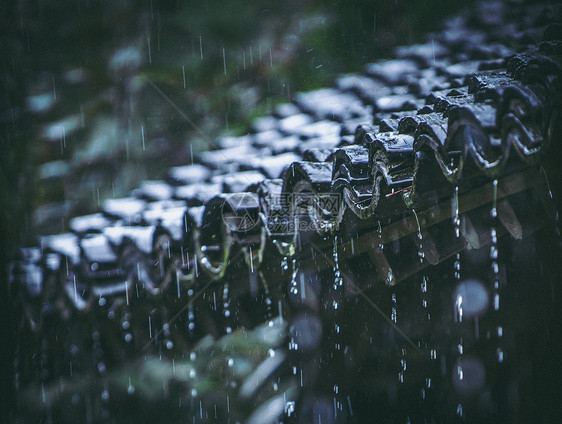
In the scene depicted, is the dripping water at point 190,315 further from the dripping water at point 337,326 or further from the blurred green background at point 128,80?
the blurred green background at point 128,80

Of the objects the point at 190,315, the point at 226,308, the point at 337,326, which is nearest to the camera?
the point at 337,326

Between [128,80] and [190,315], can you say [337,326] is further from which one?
[128,80]

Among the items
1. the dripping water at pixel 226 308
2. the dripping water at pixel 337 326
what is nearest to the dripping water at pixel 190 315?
the dripping water at pixel 226 308

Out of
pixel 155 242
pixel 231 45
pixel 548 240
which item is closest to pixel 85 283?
pixel 155 242

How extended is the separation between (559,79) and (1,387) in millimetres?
2287

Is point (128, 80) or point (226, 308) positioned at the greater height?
point (128, 80)

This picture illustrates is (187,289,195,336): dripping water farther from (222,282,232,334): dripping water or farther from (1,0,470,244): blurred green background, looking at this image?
(1,0,470,244): blurred green background

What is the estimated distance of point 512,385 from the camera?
9.02 ft

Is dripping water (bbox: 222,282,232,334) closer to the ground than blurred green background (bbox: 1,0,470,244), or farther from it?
closer to the ground

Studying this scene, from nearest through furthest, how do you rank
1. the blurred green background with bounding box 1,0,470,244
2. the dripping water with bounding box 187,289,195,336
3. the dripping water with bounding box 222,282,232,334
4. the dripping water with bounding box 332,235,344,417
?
the dripping water with bounding box 332,235,344,417 → the dripping water with bounding box 222,282,232,334 → the dripping water with bounding box 187,289,195,336 → the blurred green background with bounding box 1,0,470,244

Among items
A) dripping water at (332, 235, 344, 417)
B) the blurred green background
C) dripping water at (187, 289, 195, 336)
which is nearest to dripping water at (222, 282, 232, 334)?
dripping water at (187, 289, 195, 336)

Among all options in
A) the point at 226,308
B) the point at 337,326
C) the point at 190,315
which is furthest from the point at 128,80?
the point at 337,326

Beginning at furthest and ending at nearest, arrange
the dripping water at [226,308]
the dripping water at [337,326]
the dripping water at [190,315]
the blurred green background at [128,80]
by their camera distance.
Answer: the blurred green background at [128,80] → the dripping water at [190,315] → the dripping water at [226,308] → the dripping water at [337,326]

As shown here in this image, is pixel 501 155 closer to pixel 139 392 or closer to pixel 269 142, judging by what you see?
pixel 269 142
